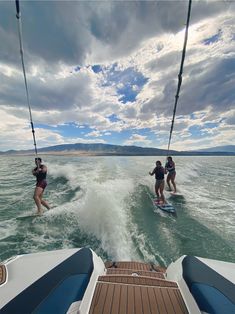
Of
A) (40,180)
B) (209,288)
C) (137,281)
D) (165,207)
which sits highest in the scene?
(40,180)

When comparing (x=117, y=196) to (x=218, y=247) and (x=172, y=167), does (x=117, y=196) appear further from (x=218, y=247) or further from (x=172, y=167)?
(x=218, y=247)

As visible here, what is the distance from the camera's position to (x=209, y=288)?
8.03 feet

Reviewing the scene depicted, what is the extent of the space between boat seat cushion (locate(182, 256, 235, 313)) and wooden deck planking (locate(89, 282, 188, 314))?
251 millimetres

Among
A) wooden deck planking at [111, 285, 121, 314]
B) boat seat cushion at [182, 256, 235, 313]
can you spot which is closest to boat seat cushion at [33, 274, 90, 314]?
wooden deck planking at [111, 285, 121, 314]

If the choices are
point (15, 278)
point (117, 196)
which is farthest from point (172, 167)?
point (15, 278)

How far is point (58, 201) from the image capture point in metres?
10.1

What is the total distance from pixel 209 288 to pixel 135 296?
939 millimetres

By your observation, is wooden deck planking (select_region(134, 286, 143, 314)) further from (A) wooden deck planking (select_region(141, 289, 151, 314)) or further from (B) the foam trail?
(B) the foam trail

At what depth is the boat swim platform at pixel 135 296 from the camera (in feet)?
7.55

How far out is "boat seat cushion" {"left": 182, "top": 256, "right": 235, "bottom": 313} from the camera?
6.93 ft

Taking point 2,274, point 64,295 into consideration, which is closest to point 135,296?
point 64,295

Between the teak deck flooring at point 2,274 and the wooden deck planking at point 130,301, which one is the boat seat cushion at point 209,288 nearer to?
the wooden deck planking at point 130,301

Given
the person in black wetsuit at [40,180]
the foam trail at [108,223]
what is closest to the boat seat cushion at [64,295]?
the foam trail at [108,223]

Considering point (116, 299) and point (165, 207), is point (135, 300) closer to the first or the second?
point (116, 299)
